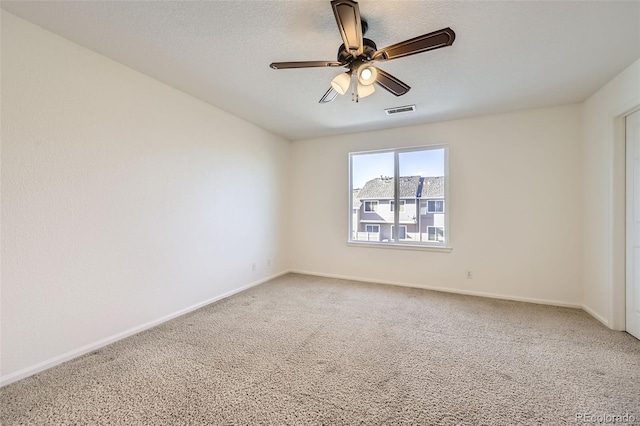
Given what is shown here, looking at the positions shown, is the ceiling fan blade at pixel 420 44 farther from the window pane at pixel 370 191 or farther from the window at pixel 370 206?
the window at pixel 370 206

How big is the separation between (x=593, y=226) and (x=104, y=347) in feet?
16.8

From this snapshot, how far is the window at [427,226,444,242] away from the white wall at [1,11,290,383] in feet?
9.95

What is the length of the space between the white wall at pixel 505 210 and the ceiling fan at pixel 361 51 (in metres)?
2.06

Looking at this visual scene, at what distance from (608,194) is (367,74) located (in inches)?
112

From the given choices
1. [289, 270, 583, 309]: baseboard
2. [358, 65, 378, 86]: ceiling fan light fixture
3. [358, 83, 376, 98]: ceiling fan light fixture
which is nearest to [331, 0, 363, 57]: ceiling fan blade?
[358, 65, 378, 86]: ceiling fan light fixture

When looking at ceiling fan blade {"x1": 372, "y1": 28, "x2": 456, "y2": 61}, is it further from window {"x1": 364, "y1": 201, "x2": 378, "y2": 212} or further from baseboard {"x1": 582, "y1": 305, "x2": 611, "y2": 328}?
baseboard {"x1": 582, "y1": 305, "x2": 611, "y2": 328}

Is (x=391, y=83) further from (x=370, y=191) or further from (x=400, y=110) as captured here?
(x=370, y=191)

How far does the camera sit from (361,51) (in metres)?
1.81

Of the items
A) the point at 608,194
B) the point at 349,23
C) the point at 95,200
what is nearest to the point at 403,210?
the point at 608,194

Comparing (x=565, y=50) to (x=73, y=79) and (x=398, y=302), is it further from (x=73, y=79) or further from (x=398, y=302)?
(x=73, y=79)

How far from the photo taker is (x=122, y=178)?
243 centimetres

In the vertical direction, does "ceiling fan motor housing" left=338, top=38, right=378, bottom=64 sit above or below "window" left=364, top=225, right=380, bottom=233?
above

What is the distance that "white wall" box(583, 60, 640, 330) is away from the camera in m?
2.58

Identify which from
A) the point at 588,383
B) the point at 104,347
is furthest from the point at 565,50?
the point at 104,347
